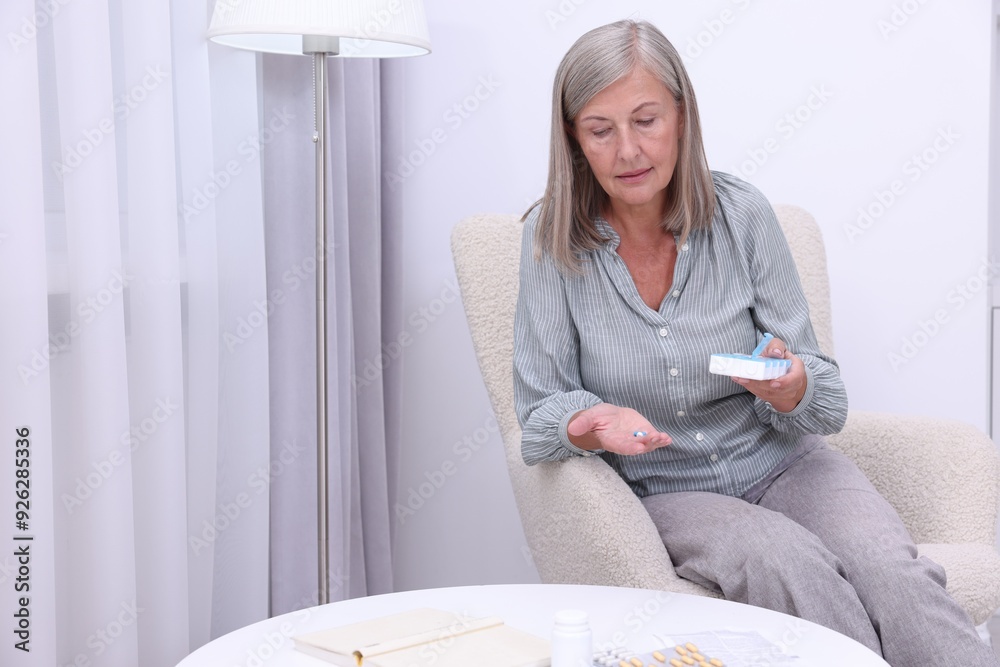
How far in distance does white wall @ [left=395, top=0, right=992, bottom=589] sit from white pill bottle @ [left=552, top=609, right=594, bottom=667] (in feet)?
4.99

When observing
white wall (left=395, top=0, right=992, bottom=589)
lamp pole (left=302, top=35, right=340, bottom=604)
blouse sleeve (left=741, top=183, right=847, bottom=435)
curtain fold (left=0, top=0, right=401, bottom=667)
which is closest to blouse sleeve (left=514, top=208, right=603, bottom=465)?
blouse sleeve (left=741, top=183, right=847, bottom=435)

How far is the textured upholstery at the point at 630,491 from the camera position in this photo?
4.59ft

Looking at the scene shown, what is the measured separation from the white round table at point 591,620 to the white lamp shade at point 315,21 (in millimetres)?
913

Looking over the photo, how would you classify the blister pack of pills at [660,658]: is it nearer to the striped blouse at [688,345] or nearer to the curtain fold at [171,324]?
the striped blouse at [688,345]

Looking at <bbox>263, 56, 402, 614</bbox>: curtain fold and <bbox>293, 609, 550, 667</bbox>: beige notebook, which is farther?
<bbox>263, 56, 402, 614</bbox>: curtain fold

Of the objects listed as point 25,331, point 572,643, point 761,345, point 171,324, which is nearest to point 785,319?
point 761,345

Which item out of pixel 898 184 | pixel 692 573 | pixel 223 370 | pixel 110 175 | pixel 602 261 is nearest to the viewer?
pixel 692 573

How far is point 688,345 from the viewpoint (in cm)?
156

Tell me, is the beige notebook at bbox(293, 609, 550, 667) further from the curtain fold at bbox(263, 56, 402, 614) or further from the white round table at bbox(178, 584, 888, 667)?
→ the curtain fold at bbox(263, 56, 402, 614)

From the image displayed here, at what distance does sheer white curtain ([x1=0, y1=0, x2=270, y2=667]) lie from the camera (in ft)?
4.56

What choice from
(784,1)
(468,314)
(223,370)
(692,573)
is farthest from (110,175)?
(784,1)

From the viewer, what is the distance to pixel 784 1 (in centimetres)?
223

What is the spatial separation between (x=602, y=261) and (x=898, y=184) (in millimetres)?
916

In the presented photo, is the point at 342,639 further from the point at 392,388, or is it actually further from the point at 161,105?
the point at 392,388
